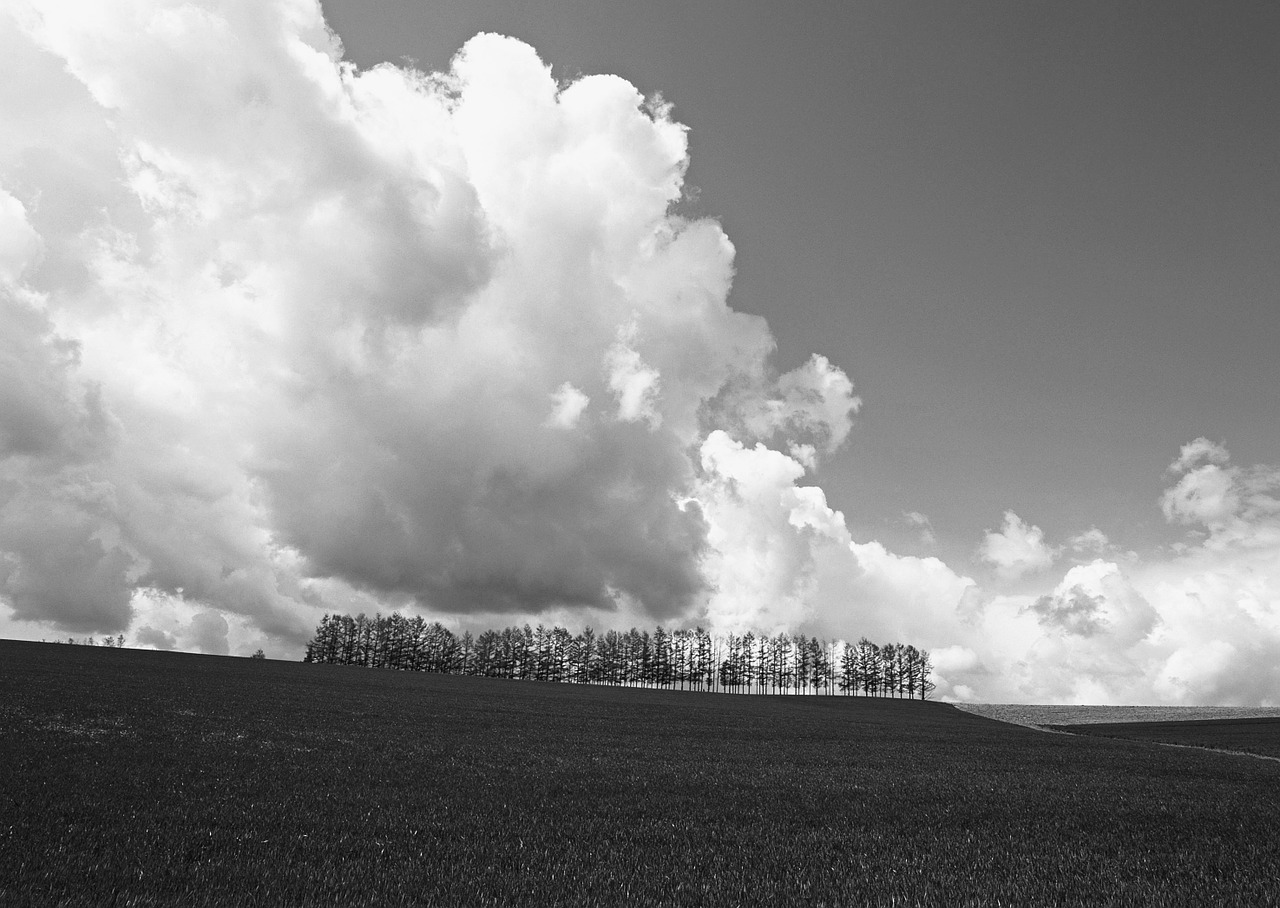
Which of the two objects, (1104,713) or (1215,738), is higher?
(1215,738)

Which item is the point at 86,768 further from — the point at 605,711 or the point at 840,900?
the point at 605,711

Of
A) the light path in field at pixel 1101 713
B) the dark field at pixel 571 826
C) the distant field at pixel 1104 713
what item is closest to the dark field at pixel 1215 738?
the light path in field at pixel 1101 713

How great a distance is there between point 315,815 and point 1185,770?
3801 centimetres

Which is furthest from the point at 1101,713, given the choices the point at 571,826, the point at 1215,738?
the point at 571,826

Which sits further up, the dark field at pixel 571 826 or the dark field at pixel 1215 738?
the dark field at pixel 571 826

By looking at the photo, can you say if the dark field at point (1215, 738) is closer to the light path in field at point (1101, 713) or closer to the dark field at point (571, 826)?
the light path in field at point (1101, 713)

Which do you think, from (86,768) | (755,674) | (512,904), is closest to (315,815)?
(512,904)

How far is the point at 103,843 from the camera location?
1056cm

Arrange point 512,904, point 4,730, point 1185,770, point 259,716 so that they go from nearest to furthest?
point 512,904, point 4,730, point 1185,770, point 259,716

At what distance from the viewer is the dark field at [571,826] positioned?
9.38 meters

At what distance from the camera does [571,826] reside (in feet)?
43.8

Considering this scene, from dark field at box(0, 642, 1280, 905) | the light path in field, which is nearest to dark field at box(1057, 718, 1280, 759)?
the light path in field

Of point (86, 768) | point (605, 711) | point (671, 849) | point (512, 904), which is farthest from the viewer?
point (605, 711)

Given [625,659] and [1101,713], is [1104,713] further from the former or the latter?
[625,659]
